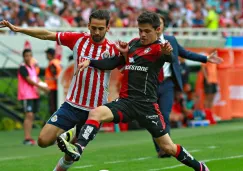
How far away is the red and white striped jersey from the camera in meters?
10.8

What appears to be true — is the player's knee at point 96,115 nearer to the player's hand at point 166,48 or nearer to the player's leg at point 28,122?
the player's hand at point 166,48

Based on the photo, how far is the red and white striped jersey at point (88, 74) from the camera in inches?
425

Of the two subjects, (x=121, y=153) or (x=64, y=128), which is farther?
(x=121, y=153)

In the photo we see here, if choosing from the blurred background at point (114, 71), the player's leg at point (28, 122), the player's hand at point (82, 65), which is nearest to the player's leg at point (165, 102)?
the player's hand at point (82, 65)

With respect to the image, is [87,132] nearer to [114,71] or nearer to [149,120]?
[149,120]

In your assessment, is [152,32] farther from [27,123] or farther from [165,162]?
[27,123]

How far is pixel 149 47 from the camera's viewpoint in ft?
34.3

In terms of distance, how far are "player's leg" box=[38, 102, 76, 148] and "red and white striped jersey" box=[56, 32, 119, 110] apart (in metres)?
0.21

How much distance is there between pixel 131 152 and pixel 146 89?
14.8 feet

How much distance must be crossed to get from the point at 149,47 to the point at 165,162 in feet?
9.66

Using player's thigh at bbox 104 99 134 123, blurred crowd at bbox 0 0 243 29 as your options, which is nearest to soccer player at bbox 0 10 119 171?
player's thigh at bbox 104 99 134 123

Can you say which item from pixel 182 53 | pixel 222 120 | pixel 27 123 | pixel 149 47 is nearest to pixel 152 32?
pixel 149 47

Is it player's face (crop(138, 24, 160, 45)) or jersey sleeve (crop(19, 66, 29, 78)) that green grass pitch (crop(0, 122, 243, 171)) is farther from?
player's face (crop(138, 24, 160, 45))

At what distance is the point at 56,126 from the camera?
1052 cm
